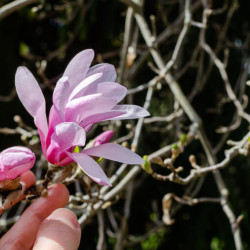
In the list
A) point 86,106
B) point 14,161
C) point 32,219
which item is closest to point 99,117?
point 86,106

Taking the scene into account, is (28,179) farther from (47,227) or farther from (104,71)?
(104,71)

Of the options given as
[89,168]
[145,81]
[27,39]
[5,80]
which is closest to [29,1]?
[89,168]

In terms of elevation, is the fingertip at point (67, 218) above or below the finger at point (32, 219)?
above

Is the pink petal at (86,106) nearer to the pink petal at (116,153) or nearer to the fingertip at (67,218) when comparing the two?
the pink petal at (116,153)

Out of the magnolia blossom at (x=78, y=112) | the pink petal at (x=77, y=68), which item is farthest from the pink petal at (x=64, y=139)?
the pink petal at (x=77, y=68)

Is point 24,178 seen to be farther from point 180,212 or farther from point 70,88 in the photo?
point 180,212
